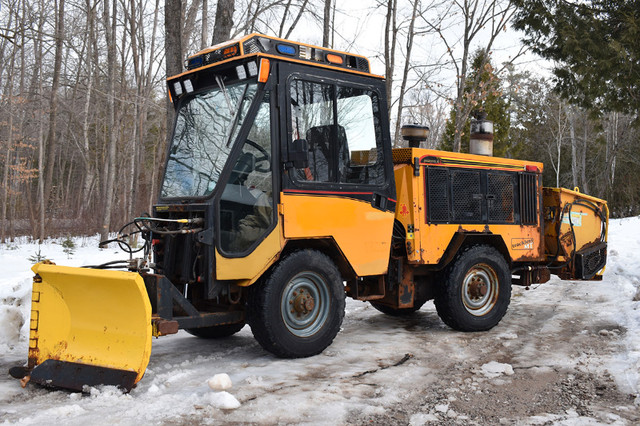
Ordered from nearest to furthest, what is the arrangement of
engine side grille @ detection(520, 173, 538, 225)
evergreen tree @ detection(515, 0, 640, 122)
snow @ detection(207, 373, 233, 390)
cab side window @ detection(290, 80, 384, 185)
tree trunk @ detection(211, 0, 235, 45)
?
1. snow @ detection(207, 373, 233, 390)
2. cab side window @ detection(290, 80, 384, 185)
3. engine side grille @ detection(520, 173, 538, 225)
4. tree trunk @ detection(211, 0, 235, 45)
5. evergreen tree @ detection(515, 0, 640, 122)

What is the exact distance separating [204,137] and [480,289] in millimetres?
3509

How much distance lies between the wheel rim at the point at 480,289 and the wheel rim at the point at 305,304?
6.41 ft

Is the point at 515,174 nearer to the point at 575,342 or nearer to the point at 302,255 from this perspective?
the point at 575,342

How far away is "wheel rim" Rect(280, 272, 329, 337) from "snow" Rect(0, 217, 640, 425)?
30 centimetres

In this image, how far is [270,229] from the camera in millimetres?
5027

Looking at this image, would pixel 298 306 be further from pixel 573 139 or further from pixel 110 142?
pixel 573 139

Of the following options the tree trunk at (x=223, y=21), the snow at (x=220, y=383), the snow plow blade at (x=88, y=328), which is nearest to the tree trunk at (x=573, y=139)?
the tree trunk at (x=223, y=21)

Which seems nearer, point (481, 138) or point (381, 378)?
point (381, 378)

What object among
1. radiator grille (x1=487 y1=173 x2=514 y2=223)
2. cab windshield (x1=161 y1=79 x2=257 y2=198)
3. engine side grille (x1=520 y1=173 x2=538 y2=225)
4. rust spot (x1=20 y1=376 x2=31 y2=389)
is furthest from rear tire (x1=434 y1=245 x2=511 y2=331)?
rust spot (x1=20 y1=376 x2=31 y2=389)

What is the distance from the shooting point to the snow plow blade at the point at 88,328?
430 cm

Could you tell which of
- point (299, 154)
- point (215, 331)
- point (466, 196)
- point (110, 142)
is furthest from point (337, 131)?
point (110, 142)

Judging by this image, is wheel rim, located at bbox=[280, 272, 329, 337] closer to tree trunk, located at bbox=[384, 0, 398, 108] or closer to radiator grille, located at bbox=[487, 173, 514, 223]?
radiator grille, located at bbox=[487, 173, 514, 223]

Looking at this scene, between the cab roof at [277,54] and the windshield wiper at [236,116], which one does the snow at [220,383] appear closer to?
the windshield wiper at [236,116]

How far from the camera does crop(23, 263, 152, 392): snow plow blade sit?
14.1ft
